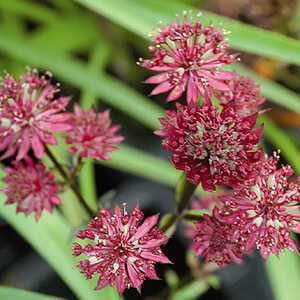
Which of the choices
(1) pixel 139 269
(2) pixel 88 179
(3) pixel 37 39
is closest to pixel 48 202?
(1) pixel 139 269

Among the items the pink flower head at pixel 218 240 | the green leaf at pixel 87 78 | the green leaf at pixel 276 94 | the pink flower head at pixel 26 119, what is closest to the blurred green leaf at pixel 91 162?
the green leaf at pixel 87 78

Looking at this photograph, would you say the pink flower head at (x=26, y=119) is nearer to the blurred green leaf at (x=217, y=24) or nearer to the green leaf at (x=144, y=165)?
the blurred green leaf at (x=217, y=24)

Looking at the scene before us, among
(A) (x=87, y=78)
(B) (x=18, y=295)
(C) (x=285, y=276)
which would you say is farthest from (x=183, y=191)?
(A) (x=87, y=78)

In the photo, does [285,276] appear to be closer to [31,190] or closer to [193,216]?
[193,216]

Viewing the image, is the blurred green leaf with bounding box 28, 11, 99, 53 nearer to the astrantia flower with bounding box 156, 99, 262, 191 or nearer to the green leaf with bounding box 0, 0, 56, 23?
the green leaf with bounding box 0, 0, 56, 23

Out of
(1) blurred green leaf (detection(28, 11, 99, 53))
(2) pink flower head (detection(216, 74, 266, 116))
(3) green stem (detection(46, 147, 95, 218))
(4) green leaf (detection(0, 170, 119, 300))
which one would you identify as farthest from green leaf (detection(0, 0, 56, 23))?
(2) pink flower head (detection(216, 74, 266, 116))

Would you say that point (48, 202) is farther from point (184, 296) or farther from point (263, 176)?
point (184, 296)
